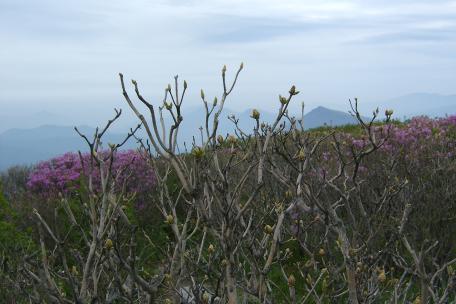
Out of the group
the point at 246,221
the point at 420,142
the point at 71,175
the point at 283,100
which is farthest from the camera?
the point at 71,175

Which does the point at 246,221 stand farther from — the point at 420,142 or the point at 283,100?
the point at 420,142

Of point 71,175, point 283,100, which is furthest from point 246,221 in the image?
point 71,175

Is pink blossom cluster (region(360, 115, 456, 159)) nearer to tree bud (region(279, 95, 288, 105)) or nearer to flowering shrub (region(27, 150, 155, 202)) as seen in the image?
flowering shrub (region(27, 150, 155, 202))

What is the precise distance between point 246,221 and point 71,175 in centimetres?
752

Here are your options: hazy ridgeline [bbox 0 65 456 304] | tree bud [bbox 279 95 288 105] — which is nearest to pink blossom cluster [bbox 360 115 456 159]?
hazy ridgeline [bbox 0 65 456 304]

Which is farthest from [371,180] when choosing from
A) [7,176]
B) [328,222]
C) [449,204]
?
[7,176]

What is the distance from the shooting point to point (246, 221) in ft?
17.7

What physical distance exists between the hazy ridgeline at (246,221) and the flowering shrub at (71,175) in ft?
0.16

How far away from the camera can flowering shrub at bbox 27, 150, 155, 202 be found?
11.2 meters

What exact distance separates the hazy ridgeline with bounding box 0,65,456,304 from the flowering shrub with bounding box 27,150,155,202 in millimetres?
48

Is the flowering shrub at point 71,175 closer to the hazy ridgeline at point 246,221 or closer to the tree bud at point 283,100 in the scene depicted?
the hazy ridgeline at point 246,221

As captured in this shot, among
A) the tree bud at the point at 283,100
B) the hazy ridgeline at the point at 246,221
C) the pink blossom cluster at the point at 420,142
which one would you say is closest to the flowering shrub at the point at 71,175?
the hazy ridgeline at the point at 246,221

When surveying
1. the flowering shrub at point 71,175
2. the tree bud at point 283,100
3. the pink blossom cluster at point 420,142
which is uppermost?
the tree bud at point 283,100

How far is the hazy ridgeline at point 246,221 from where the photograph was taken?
2.27 meters
